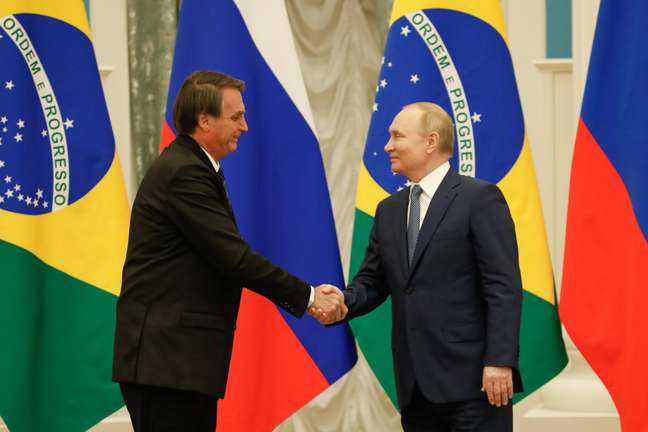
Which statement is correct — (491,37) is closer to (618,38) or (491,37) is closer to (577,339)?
(618,38)

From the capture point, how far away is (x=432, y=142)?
3186mm

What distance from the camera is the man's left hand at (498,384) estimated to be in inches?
117

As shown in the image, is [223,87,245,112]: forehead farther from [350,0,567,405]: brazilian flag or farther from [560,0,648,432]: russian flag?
[560,0,648,432]: russian flag

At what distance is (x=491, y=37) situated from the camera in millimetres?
3803

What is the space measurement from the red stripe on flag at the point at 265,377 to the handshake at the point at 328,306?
50 cm

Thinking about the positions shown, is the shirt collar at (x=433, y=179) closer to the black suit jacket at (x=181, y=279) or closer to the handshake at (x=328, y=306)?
the handshake at (x=328, y=306)

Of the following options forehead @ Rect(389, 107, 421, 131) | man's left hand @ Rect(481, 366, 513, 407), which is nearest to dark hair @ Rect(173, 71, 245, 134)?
forehead @ Rect(389, 107, 421, 131)

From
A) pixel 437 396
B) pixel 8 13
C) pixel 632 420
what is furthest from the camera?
pixel 8 13

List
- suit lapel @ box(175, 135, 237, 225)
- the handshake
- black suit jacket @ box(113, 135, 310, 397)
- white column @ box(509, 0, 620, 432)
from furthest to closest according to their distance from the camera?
white column @ box(509, 0, 620, 432) < the handshake < suit lapel @ box(175, 135, 237, 225) < black suit jacket @ box(113, 135, 310, 397)

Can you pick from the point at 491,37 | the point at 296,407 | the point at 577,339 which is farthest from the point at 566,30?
the point at 296,407

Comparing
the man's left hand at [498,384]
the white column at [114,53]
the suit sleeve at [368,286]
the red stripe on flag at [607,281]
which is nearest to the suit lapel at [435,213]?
the suit sleeve at [368,286]

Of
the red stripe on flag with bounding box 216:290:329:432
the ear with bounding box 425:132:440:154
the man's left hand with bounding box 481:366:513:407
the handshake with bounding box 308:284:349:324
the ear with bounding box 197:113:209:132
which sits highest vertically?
the ear with bounding box 197:113:209:132

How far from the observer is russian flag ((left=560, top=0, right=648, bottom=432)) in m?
3.52

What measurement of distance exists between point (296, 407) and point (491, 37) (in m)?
1.47
